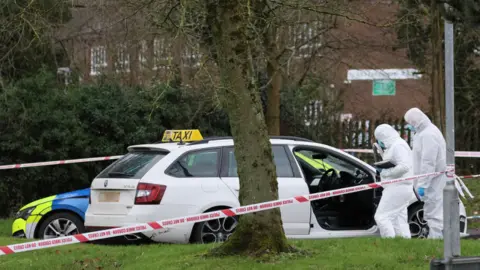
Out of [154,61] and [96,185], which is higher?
[154,61]

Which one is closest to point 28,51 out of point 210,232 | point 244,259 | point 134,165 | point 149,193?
point 134,165

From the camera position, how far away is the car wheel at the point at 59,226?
1048cm

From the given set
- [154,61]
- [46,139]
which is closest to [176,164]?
[46,139]

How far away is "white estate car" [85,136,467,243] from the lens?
30.7 feet

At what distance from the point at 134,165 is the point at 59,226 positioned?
162cm

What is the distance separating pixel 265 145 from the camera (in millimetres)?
7684

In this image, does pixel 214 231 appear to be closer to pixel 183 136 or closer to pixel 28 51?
pixel 183 136

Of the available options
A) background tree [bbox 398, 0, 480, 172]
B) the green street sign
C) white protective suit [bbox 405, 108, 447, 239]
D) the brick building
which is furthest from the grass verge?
the green street sign

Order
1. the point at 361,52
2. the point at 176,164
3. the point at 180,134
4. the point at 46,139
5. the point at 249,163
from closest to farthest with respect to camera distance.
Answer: the point at 249,163 → the point at 176,164 → the point at 180,134 → the point at 46,139 → the point at 361,52

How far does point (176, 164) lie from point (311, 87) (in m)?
13.3

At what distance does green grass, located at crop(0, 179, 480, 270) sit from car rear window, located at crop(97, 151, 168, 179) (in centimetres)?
104

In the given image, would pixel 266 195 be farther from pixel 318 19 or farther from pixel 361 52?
pixel 361 52

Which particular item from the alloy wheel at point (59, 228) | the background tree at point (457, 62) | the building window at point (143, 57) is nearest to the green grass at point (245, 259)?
the alloy wheel at point (59, 228)

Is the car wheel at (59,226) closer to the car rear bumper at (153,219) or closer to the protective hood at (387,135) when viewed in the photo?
the car rear bumper at (153,219)
